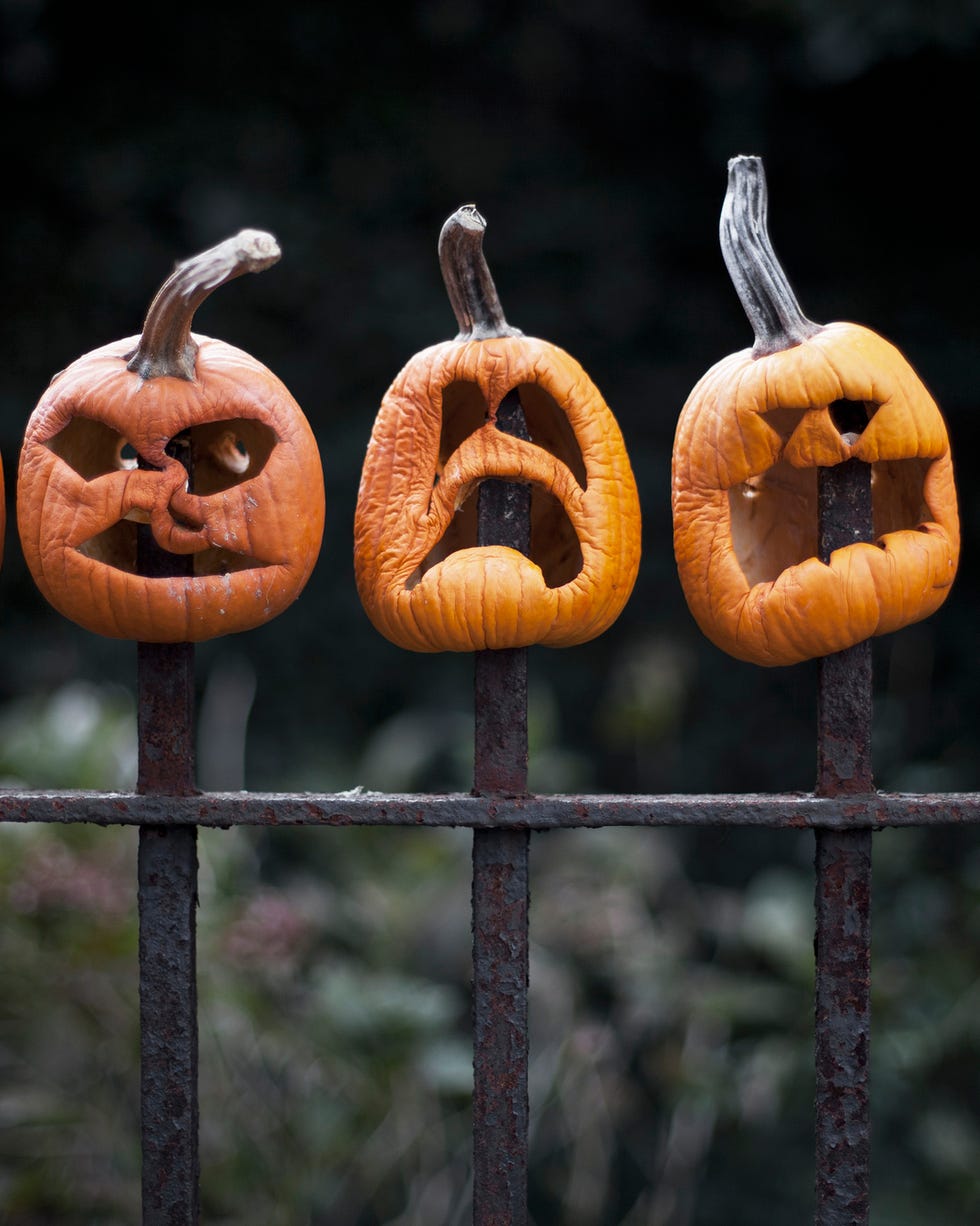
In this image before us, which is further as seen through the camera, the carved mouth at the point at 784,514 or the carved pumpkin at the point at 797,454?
the carved mouth at the point at 784,514

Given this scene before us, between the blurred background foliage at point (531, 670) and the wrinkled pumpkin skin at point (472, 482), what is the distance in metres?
1.00

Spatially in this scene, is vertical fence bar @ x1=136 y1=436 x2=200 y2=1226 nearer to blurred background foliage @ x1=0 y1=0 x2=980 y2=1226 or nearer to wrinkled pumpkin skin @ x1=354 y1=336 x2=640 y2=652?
wrinkled pumpkin skin @ x1=354 y1=336 x2=640 y2=652

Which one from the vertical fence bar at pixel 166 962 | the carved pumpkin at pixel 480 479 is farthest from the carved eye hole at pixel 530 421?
the vertical fence bar at pixel 166 962

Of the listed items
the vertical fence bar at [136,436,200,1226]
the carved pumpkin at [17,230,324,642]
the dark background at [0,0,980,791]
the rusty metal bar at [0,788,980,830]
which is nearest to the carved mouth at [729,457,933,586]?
the rusty metal bar at [0,788,980,830]

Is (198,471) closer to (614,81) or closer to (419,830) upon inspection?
(419,830)

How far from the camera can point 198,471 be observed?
1.20 m

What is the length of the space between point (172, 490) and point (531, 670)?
1665 mm

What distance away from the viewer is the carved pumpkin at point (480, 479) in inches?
40.9

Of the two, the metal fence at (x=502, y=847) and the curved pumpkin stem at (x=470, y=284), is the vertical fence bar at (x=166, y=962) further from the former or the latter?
the curved pumpkin stem at (x=470, y=284)

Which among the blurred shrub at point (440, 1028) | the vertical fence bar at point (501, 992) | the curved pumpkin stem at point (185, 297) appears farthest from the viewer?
the blurred shrub at point (440, 1028)

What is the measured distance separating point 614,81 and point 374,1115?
2.12 metres

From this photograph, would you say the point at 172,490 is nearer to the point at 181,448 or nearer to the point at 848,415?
the point at 181,448

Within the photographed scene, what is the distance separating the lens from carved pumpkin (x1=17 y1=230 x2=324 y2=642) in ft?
3.29

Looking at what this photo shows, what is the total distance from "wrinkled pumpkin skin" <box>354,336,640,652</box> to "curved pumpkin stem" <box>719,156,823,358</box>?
0.53ft
